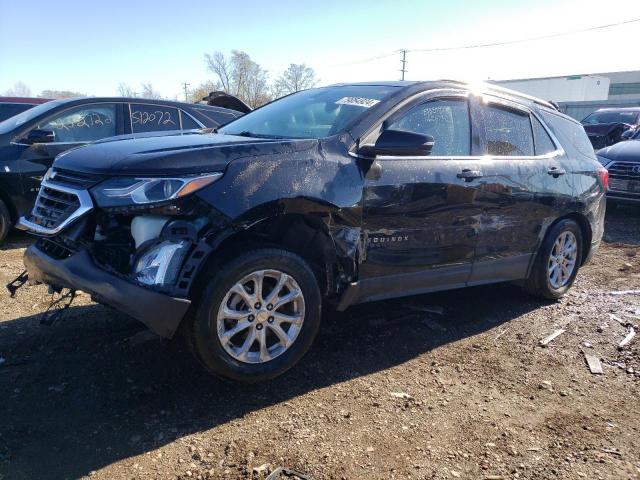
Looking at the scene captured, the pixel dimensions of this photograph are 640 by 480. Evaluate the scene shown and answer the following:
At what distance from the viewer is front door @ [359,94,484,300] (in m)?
3.50

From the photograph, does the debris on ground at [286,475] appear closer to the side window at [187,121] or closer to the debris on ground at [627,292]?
the debris on ground at [627,292]

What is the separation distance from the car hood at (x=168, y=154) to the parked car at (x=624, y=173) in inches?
319

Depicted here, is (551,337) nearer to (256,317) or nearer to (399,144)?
(399,144)

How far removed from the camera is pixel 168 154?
2879 millimetres

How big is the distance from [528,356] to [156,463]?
2.71m

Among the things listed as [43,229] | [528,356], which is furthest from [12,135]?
[528,356]

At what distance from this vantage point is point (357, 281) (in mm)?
3463

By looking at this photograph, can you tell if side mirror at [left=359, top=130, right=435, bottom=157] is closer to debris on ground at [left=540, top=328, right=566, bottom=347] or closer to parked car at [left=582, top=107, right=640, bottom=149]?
debris on ground at [left=540, top=328, right=566, bottom=347]

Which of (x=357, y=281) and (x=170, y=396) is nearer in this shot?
(x=170, y=396)

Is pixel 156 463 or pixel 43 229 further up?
pixel 43 229

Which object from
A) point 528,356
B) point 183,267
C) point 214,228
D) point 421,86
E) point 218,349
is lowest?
point 528,356

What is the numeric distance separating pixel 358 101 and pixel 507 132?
1.46 m

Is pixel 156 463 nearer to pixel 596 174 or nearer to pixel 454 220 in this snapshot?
pixel 454 220

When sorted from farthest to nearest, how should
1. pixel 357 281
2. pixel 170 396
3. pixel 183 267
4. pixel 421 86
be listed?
pixel 421 86, pixel 357 281, pixel 170 396, pixel 183 267
